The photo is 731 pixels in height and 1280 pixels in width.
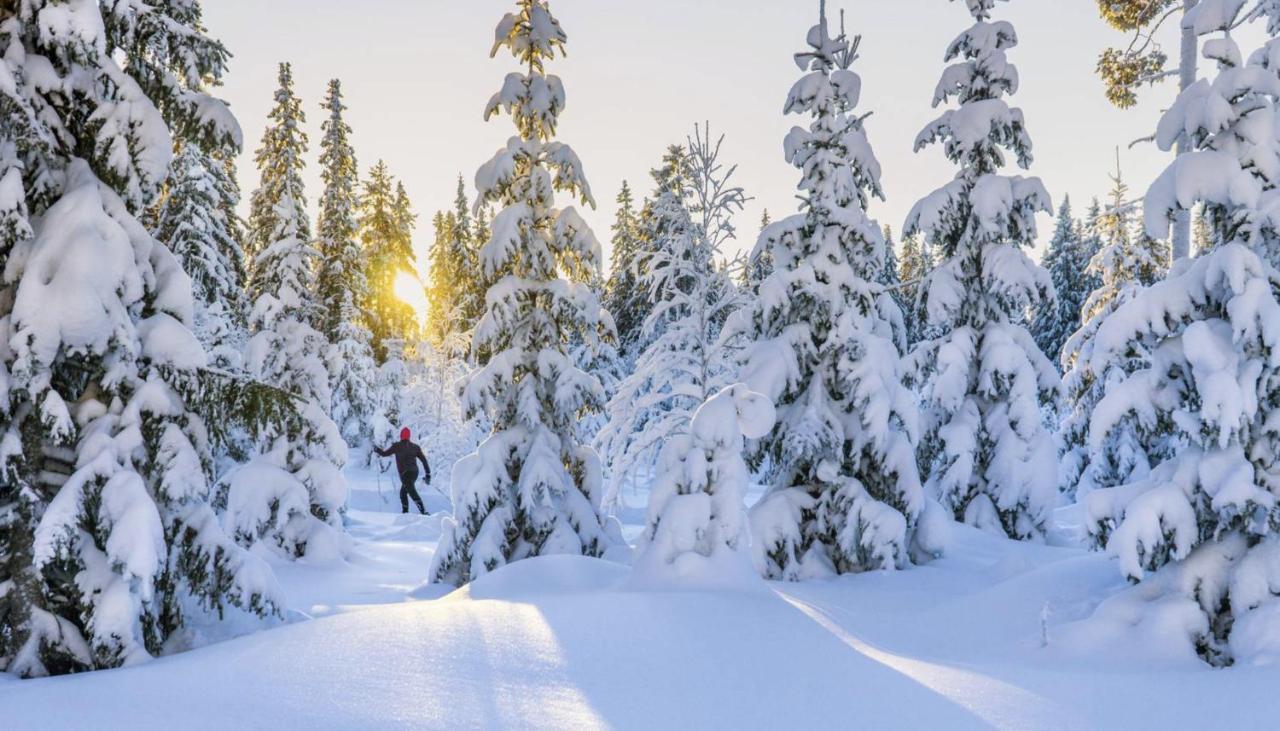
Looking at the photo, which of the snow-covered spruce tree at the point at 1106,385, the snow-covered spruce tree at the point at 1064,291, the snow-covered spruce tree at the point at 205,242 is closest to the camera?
the snow-covered spruce tree at the point at 205,242

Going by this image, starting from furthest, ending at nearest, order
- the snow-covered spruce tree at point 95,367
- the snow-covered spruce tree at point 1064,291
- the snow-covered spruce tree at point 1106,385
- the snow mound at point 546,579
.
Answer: the snow-covered spruce tree at point 1064,291
the snow-covered spruce tree at point 1106,385
the snow mound at point 546,579
the snow-covered spruce tree at point 95,367

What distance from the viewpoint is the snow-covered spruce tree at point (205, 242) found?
55.6 ft

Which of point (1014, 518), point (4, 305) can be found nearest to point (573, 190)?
point (4, 305)

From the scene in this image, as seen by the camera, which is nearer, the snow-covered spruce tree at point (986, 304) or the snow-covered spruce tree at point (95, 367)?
the snow-covered spruce tree at point (95, 367)

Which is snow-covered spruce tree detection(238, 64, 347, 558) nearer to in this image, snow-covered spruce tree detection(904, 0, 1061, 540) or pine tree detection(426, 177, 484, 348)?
snow-covered spruce tree detection(904, 0, 1061, 540)

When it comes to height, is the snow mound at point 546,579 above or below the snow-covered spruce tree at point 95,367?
below

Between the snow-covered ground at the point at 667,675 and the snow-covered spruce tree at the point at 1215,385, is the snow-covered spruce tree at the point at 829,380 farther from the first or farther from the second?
the snow-covered spruce tree at the point at 1215,385

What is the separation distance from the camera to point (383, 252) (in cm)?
3709

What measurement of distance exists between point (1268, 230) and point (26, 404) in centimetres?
1009

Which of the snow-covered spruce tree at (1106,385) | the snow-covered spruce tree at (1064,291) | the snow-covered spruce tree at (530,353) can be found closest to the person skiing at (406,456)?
the snow-covered spruce tree at (530,353)

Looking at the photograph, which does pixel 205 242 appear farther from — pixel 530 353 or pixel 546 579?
pixel 546 579

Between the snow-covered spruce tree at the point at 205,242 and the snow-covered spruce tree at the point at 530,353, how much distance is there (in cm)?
668

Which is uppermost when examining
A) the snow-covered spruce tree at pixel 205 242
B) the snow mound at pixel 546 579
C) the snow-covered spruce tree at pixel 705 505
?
the snow-covered spruce tree at pixel 205 242

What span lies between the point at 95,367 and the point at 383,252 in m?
32.3
